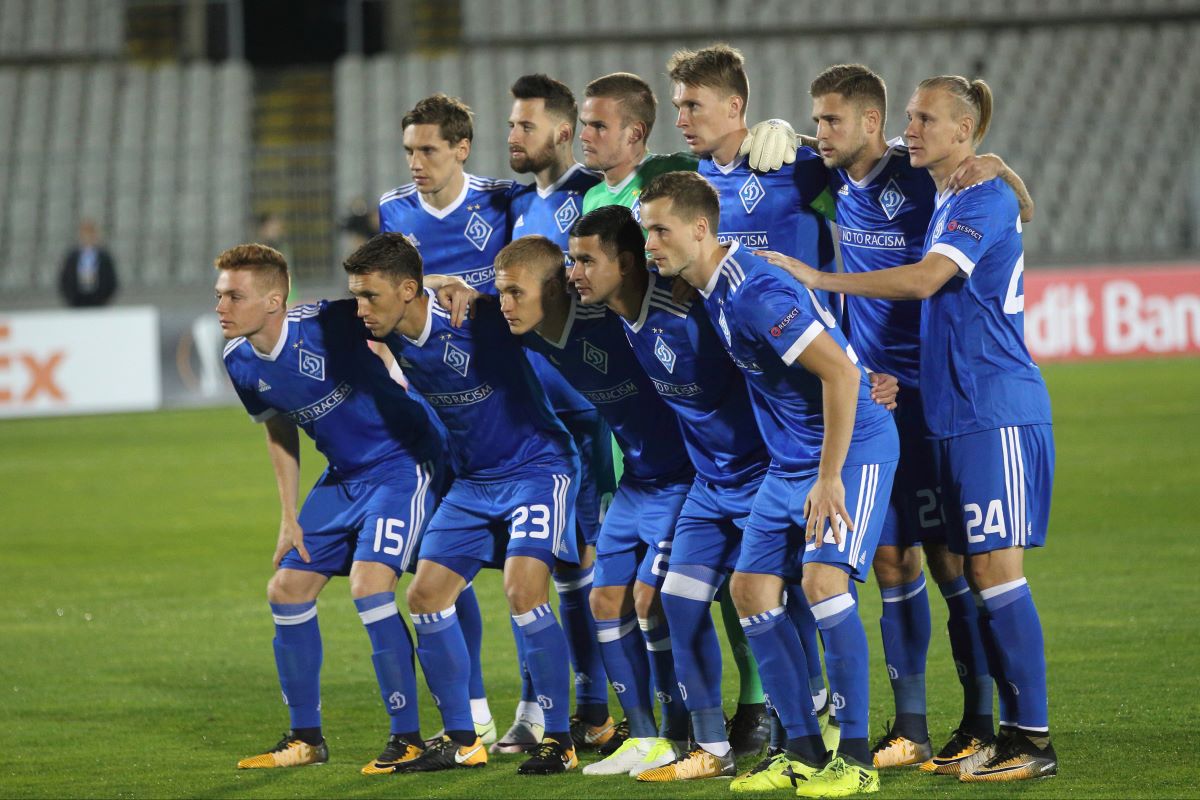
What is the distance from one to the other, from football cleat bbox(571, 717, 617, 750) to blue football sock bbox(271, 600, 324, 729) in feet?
3.08

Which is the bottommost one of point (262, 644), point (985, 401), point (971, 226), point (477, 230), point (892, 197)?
point (262, 644)

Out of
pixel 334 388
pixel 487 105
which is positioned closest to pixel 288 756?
pixel 334 388

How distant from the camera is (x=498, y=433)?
19.2 ft

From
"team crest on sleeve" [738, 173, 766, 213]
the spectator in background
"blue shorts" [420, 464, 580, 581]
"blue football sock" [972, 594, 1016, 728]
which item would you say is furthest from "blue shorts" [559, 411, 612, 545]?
the spectator in background

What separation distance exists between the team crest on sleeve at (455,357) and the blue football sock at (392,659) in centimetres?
83

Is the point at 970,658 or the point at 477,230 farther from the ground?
the point at 477,230

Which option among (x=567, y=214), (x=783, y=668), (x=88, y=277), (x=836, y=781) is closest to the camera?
(x=836, y=781)

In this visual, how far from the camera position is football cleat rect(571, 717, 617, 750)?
5.97 meters

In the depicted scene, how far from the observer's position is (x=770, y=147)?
5820 millimetres

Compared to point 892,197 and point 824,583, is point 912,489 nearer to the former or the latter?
point 824,583

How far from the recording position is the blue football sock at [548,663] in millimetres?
5609

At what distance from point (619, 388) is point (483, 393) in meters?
0.51

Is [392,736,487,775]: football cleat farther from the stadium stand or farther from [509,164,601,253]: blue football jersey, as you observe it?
the stadium stand

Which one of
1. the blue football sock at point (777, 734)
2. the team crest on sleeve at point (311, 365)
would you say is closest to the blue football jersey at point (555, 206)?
the team crest on sleeve at point (311, 365)
